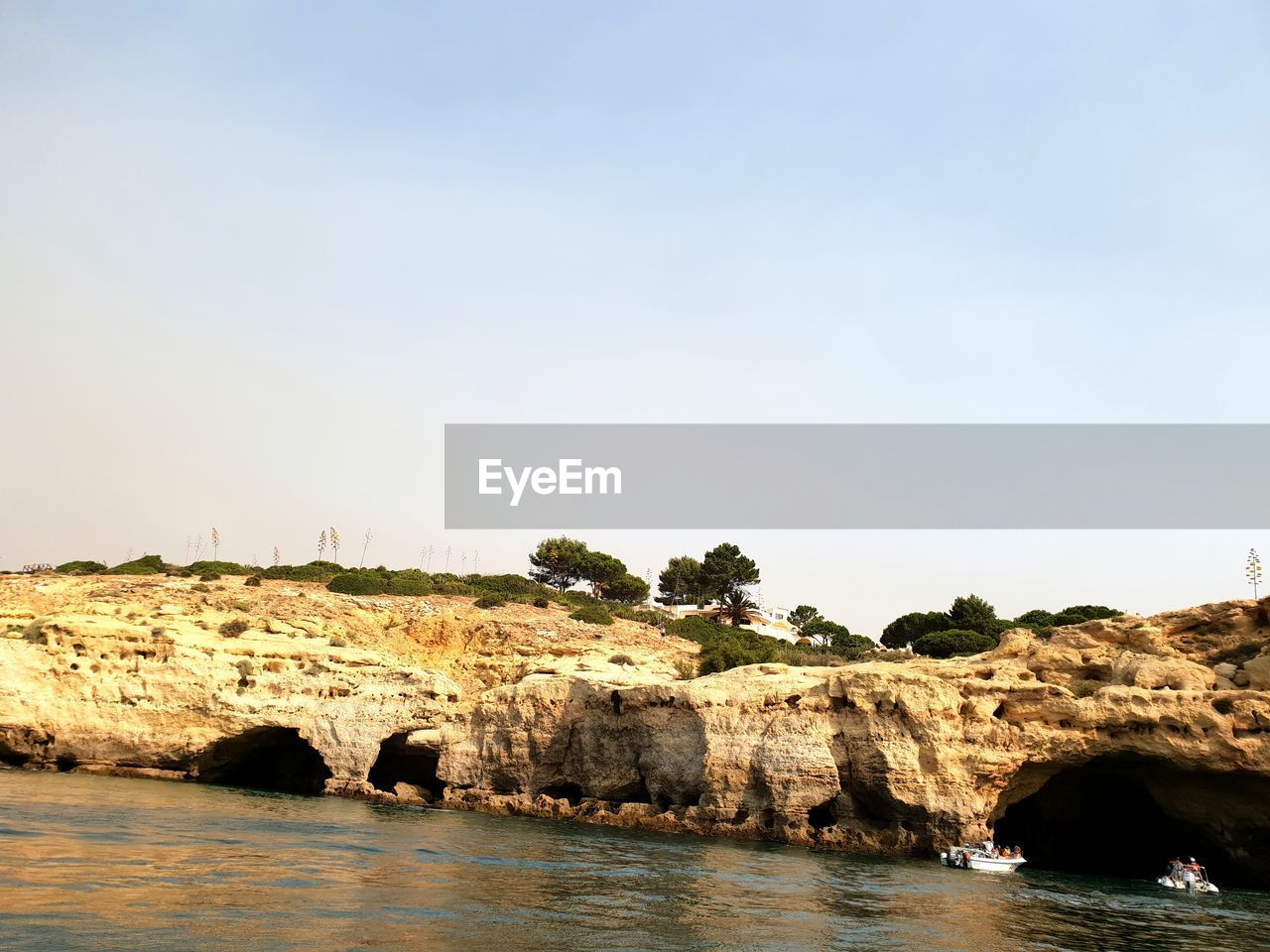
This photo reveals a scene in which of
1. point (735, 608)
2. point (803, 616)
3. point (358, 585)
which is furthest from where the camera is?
point (803, 616)

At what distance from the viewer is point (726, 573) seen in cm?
7562

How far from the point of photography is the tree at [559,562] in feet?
274

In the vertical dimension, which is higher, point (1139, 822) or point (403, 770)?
point (403, 770)

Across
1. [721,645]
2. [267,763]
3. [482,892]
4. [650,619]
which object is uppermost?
[650,619]

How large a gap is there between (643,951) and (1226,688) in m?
21.0

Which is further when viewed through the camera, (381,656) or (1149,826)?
(381,656)

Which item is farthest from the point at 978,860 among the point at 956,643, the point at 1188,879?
the point at 956,643

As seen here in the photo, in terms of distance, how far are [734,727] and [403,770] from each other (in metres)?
16.1

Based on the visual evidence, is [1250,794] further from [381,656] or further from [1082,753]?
[381,656]

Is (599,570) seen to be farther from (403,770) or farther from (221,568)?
(403,770)

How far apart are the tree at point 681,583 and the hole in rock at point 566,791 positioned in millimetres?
43091

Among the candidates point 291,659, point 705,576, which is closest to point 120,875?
point 291,659

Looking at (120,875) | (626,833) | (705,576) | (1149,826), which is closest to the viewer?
(120,875)

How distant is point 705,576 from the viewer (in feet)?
252
